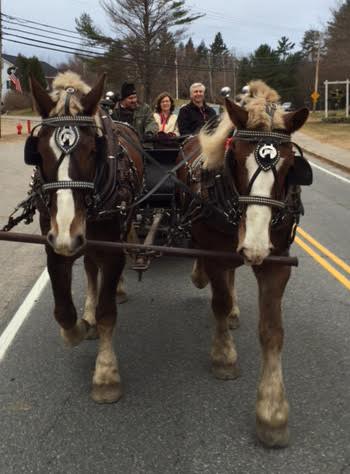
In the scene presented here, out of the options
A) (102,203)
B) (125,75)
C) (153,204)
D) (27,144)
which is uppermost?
(125,75)

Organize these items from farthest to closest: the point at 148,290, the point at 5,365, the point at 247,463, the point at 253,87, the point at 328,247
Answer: the point at 328,247
the point at 148,290
the point at 5,365
the point at 253,87
the point at 247,463

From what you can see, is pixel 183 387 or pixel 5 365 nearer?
pixel 183 387

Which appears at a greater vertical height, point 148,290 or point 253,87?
point 253,87

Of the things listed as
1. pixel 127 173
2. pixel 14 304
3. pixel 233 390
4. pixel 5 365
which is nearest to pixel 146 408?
pixel 233 390

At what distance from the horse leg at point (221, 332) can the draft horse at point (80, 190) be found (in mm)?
714

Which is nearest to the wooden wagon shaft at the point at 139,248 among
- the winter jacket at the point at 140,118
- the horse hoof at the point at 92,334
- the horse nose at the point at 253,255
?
the horse nose at the point at 253,255

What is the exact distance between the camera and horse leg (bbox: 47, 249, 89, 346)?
358cm

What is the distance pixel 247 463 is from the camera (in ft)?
9.35

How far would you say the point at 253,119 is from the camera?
281 centimetres

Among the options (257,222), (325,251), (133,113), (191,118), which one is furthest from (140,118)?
(257,222)

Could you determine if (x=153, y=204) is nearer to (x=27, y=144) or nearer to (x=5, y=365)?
(x=5, y=365)

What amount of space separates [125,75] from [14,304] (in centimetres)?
3887

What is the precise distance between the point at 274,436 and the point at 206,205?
4.88ft

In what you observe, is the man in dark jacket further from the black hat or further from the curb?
the curb
